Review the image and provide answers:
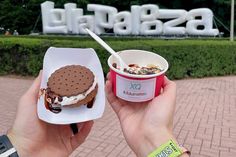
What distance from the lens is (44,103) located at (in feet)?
5.75

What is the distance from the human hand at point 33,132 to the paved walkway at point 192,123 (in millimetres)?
2463

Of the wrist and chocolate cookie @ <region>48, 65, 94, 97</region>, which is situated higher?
chocolate cookie @ <region>48, 65, 94, 97</region>

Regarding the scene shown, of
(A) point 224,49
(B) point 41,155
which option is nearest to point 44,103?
(B) point 41,155

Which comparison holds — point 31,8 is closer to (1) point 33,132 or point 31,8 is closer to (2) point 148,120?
(1) point 33,132

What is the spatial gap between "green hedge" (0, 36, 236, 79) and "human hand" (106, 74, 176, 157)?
7.81m

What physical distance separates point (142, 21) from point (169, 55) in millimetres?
4972

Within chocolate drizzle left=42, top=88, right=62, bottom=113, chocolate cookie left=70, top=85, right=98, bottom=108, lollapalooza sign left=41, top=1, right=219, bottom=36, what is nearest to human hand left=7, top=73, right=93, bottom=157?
chocolate drizzle left=42, top=88, right=62, bottom=113

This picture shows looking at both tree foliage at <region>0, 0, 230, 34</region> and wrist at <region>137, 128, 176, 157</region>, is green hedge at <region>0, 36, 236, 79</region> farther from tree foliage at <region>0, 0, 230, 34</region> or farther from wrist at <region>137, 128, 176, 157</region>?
tree foliage at <region>0, 0, 230, 34</region>

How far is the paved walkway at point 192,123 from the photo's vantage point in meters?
4.48

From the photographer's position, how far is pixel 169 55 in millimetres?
10195

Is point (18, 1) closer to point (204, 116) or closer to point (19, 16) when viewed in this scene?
point (19, 16)

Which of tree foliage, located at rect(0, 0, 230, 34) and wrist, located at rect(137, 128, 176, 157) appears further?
tree foliage, located at rect(0, 0, 230, 34)

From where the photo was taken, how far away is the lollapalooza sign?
14477 mm

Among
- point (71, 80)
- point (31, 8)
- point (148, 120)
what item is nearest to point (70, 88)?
Result: point (71, 80)
